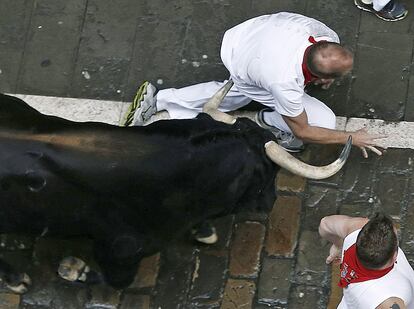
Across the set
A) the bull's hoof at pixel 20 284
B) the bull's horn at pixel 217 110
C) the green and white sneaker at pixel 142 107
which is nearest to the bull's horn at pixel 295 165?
the bull's horn at pixel 217 110

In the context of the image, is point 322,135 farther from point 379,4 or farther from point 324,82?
point 379,4

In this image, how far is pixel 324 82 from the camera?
6750 mm

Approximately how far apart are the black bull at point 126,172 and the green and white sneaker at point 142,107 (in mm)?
1266

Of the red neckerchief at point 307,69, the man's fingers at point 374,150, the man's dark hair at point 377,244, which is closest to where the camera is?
the man's dark hair at point 377,244

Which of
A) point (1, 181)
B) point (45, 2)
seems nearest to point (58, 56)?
point (45, 2)

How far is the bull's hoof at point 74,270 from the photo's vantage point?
686 cm

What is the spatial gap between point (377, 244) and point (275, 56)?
72.5 inches

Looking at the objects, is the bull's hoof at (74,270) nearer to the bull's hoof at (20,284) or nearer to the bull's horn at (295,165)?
the bull's hoof at (20,284)

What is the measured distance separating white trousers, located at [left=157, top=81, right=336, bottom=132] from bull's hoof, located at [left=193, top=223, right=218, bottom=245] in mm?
976

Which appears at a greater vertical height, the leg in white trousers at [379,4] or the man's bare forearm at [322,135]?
the leg in white trousers at [379,4]

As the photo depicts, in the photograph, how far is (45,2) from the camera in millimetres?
8016

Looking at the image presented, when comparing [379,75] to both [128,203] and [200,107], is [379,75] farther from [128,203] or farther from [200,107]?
[128,203]

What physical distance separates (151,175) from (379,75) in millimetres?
2523

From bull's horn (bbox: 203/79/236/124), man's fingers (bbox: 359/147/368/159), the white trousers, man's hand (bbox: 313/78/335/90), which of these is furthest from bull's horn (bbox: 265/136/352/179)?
man's fingers (bbox: 359/147/368/159)
